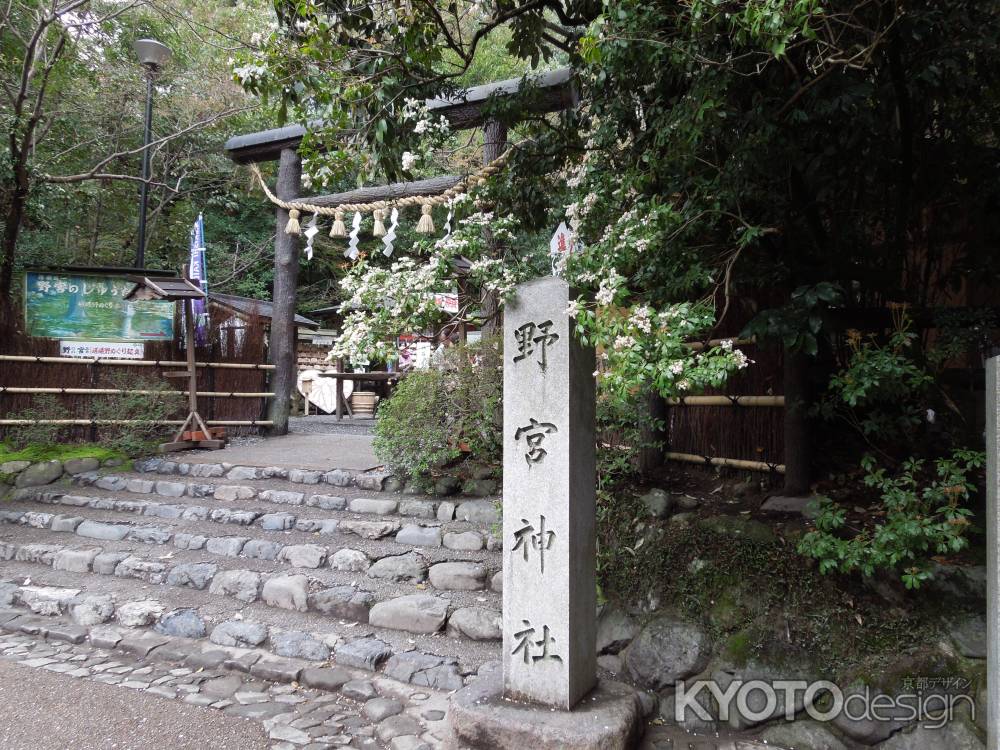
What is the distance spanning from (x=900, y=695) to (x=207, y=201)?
1773 cm

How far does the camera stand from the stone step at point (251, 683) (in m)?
3.93

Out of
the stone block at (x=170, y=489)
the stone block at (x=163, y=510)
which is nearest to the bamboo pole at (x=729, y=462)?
→ the stone block at (x=163, y=510)

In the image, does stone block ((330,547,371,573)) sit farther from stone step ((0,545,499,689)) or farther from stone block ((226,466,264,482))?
stone block ((226,466,264,482))

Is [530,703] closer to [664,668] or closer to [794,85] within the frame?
[664,668]

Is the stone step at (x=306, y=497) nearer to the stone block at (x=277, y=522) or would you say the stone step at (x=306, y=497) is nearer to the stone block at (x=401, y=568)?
the stone block at (x=277, y=522)

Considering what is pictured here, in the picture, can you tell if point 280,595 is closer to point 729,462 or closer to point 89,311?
point 729,462

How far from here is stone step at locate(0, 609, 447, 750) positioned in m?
3.93

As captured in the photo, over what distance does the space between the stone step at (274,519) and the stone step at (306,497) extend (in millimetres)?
94

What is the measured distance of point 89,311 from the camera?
33.8 ft

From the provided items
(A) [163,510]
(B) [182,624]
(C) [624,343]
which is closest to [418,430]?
(B) [182,624]

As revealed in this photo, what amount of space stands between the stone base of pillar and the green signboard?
9.23 metres

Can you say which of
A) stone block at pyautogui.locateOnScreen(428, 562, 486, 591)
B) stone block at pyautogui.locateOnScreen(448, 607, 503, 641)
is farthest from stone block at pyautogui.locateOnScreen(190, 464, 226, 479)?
stone block at pyautogui.locateOnScreen(448, 607, 503, 641)

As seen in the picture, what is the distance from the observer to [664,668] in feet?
13.3

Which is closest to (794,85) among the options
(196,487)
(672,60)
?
(672,60)
